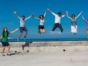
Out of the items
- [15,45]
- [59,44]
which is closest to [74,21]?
[59,44]

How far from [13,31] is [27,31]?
240 centimetres

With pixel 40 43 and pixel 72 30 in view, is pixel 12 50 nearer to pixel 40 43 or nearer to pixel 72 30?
pixel 40 43

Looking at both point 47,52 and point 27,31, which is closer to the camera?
point 47,52

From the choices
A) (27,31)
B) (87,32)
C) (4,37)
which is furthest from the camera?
(87,32)

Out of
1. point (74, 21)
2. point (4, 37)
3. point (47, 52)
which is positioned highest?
point (74, 21)

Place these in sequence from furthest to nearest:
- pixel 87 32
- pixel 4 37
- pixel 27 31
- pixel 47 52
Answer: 1. pixel 87 32
2. pixel 27 31
3. pixel 47 52
4. pixel 4 37

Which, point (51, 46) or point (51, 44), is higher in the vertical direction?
point (51, 44)

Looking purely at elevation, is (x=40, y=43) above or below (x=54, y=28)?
below

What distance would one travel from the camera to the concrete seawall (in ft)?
47.2

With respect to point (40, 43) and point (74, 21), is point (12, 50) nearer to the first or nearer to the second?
point (40, 43)

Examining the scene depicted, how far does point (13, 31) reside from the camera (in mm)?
13414

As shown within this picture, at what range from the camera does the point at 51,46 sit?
47.6 ft

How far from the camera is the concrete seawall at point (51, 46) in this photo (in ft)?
47.2

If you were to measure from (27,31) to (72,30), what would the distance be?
3.89 metres
